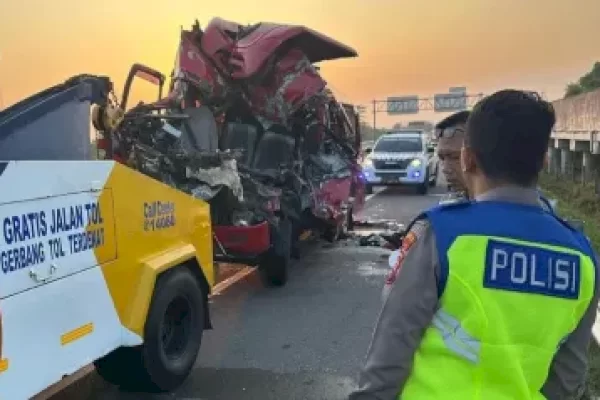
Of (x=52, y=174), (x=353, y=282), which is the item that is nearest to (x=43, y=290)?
(x=52, y=174)

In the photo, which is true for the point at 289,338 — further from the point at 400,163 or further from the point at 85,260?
the point at 400,163

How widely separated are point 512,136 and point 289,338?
4749mm

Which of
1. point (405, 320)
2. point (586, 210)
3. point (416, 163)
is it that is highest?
point (405, 320)

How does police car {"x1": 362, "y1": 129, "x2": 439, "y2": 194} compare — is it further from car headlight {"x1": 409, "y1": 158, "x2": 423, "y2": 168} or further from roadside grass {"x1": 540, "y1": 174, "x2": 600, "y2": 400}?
roadside grass {"x1": 540, "y1": 174, "x2": 600, "y2": 400}

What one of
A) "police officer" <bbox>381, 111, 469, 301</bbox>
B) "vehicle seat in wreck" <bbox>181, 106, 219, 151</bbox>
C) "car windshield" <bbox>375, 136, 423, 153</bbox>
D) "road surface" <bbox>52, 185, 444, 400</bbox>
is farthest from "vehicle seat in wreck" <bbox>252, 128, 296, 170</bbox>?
"car windshield" <bbox>375, 136, 423, 153</bbox>

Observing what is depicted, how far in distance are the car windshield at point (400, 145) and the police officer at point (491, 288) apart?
61.7 ft

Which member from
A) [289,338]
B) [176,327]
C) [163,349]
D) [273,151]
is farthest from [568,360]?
[273,151]

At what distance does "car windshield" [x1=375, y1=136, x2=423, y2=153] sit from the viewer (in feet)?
67.0

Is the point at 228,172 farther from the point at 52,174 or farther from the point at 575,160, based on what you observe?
the point at 575,160

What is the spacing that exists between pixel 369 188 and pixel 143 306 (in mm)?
16433

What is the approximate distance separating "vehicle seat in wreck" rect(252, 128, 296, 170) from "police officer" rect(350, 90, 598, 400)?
692 centimetres

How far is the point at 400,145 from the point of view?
67.8 feet

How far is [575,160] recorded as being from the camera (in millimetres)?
21781

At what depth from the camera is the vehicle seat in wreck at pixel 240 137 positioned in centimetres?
865
